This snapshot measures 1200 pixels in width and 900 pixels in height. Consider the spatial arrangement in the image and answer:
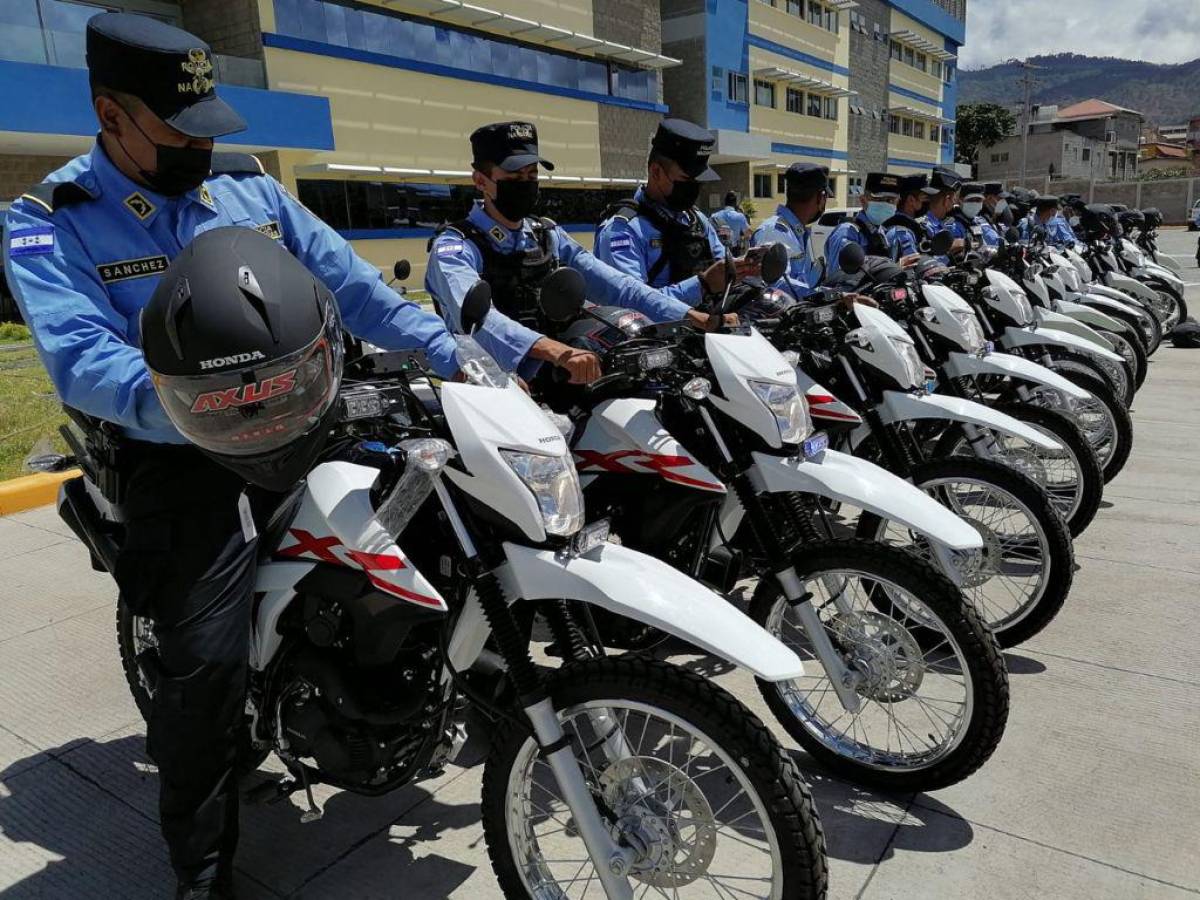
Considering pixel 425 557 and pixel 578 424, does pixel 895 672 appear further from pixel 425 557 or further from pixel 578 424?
pixel 425 557

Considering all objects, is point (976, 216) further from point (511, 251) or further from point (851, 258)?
point (511, 251)

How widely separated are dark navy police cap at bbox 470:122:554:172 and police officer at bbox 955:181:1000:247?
250 inches

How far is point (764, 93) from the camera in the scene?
139 feet

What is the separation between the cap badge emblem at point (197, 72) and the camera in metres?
2.07

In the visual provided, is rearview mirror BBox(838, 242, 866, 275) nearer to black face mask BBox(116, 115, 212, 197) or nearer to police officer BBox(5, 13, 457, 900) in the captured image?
police officer BBox(5, 13, 457, 900)

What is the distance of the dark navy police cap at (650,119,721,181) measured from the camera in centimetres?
404

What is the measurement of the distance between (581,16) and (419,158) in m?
10.1

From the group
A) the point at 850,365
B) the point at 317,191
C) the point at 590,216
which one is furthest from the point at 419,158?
the point at 850,365

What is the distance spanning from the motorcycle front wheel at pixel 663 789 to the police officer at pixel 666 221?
2531 millimetres

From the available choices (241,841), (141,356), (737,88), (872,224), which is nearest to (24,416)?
(241,841)

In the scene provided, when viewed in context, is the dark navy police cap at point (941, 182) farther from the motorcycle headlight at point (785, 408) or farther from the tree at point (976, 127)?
the tree at point (976, 127)

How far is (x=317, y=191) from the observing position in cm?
2308

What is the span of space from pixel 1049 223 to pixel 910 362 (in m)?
8.57

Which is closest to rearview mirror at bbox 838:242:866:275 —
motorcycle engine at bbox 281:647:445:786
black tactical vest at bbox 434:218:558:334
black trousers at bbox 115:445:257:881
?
black tactical vest at bbox 434:218:558:334
